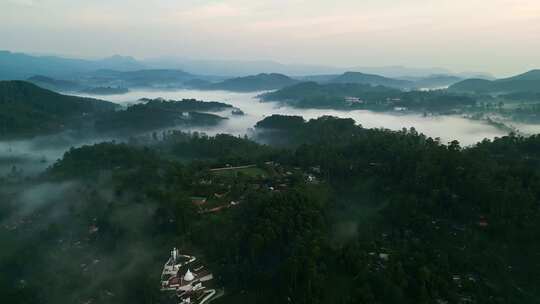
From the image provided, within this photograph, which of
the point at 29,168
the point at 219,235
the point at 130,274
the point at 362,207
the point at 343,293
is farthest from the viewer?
the point at 29,168

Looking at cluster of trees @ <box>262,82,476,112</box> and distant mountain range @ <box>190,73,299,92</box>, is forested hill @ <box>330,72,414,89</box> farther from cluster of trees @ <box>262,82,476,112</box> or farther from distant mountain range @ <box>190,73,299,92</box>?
cluster of trees @ <box>262,82,476,112</box>

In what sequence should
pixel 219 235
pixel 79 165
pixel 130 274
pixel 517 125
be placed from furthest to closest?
pixel 517 125 < pixel 79 165 < pixel 219 235 < pixel 130 274

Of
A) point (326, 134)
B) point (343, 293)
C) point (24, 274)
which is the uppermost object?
point (326, 134)

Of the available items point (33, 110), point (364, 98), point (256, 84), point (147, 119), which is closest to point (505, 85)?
point (364, 98)

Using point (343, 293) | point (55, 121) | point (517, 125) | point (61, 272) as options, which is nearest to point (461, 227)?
point (343, 293)

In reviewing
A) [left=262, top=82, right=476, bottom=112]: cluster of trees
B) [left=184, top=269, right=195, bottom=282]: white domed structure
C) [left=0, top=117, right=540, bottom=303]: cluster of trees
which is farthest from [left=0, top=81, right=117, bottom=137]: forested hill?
[left=184, top=269, right=195, bottom=282]: white domed structure

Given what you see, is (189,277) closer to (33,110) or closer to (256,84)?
(33,110)

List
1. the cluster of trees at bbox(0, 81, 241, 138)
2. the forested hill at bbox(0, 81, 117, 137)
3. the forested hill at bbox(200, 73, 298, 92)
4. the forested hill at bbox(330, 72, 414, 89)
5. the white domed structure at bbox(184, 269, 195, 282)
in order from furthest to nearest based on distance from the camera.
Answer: the forested hill at bbox(200, 73, 298, 92)
the forested hill at bbox(330, 72, 414, 89)
the cluster of trees at bbox(0, 81, 241, 138)
the forested hill at bbox(0, 81, 117, 137)
the white domed structure at bbox(184, 269, 195, 282)

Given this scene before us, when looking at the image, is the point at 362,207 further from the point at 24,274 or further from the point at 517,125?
the point at 517,125
